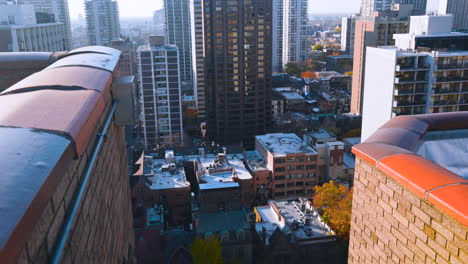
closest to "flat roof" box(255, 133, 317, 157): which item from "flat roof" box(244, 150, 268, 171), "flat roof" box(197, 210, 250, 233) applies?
"flat roof" box(244, 150, 268, 171)

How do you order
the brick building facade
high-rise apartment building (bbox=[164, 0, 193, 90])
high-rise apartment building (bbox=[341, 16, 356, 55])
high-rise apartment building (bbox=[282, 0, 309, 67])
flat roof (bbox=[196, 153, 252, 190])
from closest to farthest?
the brick building facade, flat roof (bbox=[196, 153, 252, 190]), high-rise apartment building (bbox=[164, 0, 193, 90]), high-rise apartment building (bbox=[282, 0, 309, 67]), high-rise apartment building (bbox=[341, 16, 356, 55])

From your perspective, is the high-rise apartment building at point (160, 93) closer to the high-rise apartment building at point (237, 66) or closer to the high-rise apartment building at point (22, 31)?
the high-rise apartment building at point (237, 66)

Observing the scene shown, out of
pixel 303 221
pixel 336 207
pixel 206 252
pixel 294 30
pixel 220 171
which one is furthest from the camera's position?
pixel 294 30

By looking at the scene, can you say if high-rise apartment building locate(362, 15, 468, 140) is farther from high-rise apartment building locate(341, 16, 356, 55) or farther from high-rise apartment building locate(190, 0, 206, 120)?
high-rise apartment building locate(341, 16, 356, 55)

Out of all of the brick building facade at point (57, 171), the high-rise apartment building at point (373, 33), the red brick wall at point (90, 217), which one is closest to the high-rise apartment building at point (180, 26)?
the high-rise apartment building at point (373, 33)

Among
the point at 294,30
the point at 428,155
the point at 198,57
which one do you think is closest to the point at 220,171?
the point at 428,155

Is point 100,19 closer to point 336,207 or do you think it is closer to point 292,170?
point 292,170

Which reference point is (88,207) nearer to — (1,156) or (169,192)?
(1,156)
